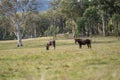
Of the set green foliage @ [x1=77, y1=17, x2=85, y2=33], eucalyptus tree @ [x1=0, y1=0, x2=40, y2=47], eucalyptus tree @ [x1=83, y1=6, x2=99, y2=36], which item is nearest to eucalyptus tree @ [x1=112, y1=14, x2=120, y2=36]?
eucalyptus tree @ [x1=83, y1=6, x2=99, y2=36]

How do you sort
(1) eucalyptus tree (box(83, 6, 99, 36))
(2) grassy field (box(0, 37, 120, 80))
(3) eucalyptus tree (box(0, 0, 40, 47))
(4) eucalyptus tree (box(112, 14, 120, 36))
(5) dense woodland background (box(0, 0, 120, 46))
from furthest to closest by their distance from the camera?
(1) eucalyptus tree (box(83, 6, 99, 36)) < (4) eucalyptus tree (box(112, 14, 120, 36)) < (5) dense woodland background (box(0, 0, 120, 46)) < (3) eucalyptus tree (box(0, 0, 40, 47)) < (2) grassy field (box(0, 37, 120, 80))

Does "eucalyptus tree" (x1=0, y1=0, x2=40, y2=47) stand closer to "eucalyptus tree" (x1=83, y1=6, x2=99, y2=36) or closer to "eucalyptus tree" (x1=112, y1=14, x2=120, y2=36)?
"eucalyptus tree" (x1=112, y1=14, x2=120, y2=36)

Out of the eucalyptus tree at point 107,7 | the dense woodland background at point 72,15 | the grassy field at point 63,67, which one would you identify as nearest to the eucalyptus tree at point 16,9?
the dense woodland background at point 72,15

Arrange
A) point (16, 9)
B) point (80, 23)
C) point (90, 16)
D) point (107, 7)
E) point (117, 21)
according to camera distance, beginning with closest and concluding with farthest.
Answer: point (16, 9) → point (117, 21) → point (107, 7) → point (80, 23) → point (90, 16)

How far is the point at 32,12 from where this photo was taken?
69.6 meters

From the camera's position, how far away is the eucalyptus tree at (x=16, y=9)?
67938 millimetres

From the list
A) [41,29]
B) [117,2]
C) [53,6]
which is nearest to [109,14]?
[117,2]

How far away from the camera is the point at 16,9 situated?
226ft

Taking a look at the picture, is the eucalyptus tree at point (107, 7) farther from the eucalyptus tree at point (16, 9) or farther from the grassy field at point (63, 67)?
the grassy field at point (63, 67)

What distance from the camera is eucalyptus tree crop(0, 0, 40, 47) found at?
223 ft

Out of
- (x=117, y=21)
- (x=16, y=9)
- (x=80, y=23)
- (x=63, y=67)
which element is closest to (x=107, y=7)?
(x=117, y=21)

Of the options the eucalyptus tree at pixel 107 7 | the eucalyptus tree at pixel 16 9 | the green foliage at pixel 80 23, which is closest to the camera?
the eucalyptus tree at pixel 16 9

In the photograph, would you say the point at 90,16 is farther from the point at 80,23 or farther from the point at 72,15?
the point at 72,15

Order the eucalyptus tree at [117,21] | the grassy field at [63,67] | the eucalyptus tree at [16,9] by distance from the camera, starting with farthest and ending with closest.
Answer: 1. the eucalyptus tree at [117,21]
2. the eucalyptus tree at [16,9]
3. the grassy field at [63,67]
